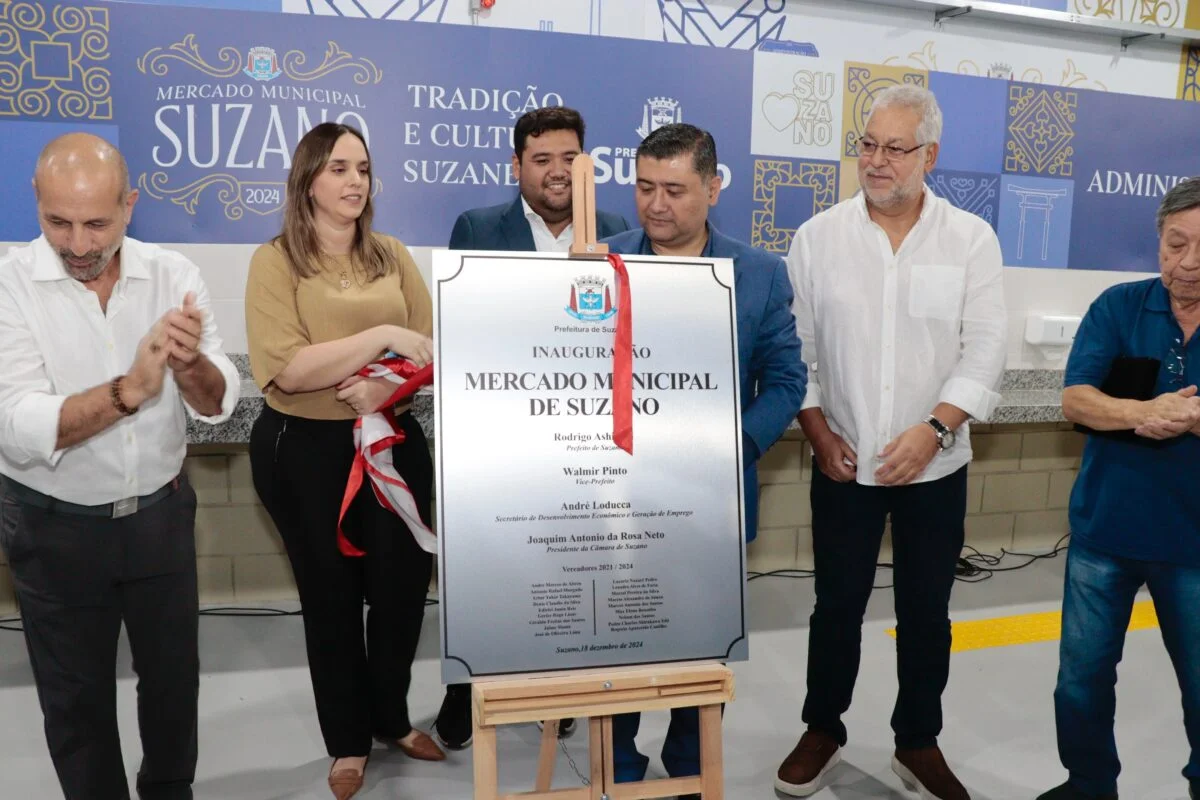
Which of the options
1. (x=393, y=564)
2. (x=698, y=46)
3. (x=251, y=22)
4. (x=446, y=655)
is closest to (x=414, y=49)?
(x=251, y=22)

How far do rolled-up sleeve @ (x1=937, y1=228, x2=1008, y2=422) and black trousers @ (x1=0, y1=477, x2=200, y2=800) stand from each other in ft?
5.85

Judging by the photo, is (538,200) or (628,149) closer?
(538,200)

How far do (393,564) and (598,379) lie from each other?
2.89 ft

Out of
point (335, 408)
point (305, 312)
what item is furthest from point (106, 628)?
point (305, 312)

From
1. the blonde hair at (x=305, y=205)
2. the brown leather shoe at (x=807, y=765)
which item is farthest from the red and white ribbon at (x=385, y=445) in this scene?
the brown leather shoe at (x=807, y=765)

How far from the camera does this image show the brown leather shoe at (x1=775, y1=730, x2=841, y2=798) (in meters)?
2.50

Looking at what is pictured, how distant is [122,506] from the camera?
72.8 inches

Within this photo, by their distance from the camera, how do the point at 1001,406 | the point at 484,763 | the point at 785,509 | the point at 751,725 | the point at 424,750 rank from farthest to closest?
the point at 785,509, the point at 1001,406, the point at 751,725, the point at 424,750, the point at 484,763

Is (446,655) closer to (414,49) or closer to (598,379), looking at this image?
(598,379)

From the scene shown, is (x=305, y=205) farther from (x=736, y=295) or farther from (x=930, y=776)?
(x=930, y=776)

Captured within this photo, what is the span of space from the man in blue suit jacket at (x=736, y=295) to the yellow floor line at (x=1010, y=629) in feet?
6.08

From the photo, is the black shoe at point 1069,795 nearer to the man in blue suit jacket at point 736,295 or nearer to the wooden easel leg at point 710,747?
the man in blue suit jacket at point 736,295

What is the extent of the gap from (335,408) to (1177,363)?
187 cm

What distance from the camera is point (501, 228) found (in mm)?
2799
